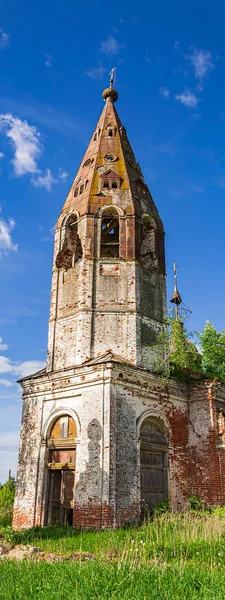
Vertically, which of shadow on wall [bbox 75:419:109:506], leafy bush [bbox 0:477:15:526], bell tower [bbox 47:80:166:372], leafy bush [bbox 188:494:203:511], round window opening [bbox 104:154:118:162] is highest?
round window opening [bbox 104:154:118:162]

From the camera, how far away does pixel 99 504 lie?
455 inches

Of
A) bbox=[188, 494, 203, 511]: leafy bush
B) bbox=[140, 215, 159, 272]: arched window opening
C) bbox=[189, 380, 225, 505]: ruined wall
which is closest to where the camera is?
bbox=[188, 494, 203, 511]: leafy bush

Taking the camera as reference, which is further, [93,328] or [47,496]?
[93,328]

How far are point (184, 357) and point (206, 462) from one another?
3.27 metres

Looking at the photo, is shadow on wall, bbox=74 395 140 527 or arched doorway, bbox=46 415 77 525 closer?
shadow on wall, bbox=74 395 140 527

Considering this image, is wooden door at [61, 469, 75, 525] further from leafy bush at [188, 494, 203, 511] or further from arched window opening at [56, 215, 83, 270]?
Answer: arched window opening at [56, 215, 83, 270]

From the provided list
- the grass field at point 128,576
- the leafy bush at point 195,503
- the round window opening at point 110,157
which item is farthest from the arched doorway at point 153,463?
the round window opening at point 110,157

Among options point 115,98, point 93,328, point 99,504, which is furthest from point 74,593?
point 115,98

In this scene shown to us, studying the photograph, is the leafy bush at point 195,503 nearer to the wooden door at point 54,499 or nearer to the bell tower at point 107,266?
the wooden door at point 54,499

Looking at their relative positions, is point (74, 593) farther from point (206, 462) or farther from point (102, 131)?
point (102, 131)

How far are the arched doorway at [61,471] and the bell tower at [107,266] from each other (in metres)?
1.93

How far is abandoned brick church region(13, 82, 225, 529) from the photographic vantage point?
12203 millimetres

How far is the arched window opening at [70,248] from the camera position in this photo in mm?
16328

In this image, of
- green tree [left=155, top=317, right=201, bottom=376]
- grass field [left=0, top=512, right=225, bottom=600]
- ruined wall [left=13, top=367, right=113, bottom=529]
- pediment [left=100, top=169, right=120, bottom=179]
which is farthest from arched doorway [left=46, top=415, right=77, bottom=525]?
pediment [left=100, top=169, right=120, bottom=179]
